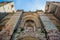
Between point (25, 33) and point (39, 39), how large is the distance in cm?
124

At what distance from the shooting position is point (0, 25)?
38.9 ft

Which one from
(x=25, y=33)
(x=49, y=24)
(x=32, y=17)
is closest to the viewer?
(x=25, y=33)

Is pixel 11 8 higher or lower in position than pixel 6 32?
lower

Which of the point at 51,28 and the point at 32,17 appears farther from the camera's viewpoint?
the point at 32,17

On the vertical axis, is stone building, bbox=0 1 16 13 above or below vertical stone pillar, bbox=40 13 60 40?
below

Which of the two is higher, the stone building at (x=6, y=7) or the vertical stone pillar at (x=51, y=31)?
the vertical stone pillar at (x=51, y=31)

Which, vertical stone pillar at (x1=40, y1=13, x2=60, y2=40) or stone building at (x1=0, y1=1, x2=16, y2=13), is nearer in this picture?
vertical stone pillar at (x1=40, y1=13, x2=60, y2=40)

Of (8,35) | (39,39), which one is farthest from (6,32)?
(39,39)

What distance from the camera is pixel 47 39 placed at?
8.73 meters

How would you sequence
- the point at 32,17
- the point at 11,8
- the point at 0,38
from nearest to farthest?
the point at 0,38 → the point at 32,17 → the point at 11,8

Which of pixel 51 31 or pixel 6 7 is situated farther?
pixel 6 7

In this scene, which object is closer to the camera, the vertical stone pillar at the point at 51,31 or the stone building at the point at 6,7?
the vertical stone pillar at the point at 51,31

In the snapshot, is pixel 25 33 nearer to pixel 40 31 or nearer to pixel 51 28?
pixel 40 31

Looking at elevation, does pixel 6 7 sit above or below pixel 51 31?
below
